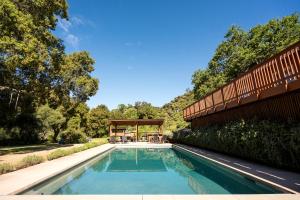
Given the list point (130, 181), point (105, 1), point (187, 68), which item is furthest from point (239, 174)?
point (187, 68)

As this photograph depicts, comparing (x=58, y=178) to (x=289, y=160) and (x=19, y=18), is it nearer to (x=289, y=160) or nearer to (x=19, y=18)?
(x=289, y=160)

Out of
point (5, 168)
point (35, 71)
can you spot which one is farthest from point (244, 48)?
point (5, 168)

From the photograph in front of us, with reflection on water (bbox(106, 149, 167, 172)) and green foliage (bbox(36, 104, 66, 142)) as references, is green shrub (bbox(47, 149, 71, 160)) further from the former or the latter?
green foliage (bbox(36, 104, 66, 142))

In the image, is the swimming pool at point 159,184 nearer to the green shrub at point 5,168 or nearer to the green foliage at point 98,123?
the green shrub at point 5,168

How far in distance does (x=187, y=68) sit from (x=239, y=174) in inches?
1149

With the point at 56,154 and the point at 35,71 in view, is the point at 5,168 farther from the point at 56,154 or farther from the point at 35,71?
the point at 35,71

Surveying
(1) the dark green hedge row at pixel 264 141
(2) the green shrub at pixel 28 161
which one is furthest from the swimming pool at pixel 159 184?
(2) the green shrub at pixel 28 161

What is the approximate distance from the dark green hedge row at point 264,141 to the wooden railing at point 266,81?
0.99 metres

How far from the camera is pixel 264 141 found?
337 inches

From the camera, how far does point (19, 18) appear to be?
13461 millimetres

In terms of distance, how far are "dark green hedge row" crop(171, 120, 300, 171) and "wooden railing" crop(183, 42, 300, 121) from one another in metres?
0.99

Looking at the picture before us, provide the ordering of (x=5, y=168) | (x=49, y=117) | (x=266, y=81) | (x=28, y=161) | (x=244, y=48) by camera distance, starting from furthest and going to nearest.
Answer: (x=244, y=48)
(x=49, y=117)
(x=28, y=161)
(x=266, y=81)
(x=5, y=168)

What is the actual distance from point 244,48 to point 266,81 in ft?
66.1

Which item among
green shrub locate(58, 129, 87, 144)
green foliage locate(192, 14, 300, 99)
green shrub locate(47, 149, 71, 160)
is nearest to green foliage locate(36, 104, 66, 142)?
green shrub locate(58, 129, 87, 144)
